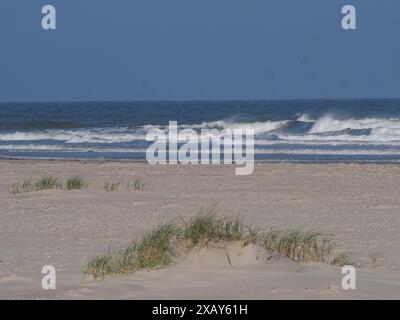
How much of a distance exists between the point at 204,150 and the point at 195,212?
19.2m

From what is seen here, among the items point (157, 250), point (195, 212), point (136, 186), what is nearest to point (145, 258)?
point (157, 250)

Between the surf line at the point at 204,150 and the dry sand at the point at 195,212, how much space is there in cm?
268

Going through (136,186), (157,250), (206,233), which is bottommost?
(157,250)

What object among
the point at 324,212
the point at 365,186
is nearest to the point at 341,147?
the point at 365,186

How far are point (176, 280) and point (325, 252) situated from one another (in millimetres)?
1839

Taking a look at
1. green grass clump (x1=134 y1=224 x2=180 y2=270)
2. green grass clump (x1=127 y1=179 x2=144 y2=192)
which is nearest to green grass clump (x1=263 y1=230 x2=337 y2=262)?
green grass clump (x1=134 y1=224 x2=180 y2=270)

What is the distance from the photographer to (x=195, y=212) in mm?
12133

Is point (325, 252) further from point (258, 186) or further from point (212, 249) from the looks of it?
point (258, 186)

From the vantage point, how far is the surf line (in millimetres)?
24859

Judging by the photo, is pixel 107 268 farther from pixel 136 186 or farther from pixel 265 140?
pixel 265 140

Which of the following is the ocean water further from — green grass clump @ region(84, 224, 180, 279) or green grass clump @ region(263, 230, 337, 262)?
green grass clump @ region(84, 224, 180, 279)

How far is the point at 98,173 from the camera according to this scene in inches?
775

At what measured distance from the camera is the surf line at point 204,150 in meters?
24.9

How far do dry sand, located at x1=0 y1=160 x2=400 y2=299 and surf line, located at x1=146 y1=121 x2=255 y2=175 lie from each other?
2.68m
